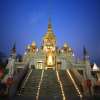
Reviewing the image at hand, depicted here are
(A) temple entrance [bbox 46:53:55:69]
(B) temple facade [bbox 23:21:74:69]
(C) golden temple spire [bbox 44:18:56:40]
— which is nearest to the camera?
(A) temple entrance [bbox 46:53:55:69]

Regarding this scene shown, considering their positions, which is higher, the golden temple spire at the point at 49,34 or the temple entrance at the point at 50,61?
the golden temple spire at the point at 49,34

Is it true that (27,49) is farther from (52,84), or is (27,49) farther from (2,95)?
(2,95)

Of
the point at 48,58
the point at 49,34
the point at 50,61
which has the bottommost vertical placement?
the point at 50,61

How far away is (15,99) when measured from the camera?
576 inches

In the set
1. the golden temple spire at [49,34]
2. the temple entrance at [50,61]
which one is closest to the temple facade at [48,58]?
the temple entrance at [50,61]

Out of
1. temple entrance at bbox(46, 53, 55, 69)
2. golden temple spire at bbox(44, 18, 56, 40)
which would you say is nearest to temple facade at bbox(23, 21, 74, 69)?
temple entrance at bbox(46, 53, 55, 69)

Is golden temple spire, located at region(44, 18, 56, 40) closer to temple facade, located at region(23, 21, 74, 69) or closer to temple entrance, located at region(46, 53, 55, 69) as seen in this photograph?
temple facade, located at region(23, 21, 74, 69)

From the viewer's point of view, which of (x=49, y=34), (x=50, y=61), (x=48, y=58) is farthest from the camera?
(x=49, y=34)

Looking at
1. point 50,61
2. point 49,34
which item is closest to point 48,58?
point 50,61

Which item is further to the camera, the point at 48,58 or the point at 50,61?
the point at 48,58

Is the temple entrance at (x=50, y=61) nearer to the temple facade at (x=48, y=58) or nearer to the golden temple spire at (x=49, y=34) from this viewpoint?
the temple facade at (x=48, y=58)

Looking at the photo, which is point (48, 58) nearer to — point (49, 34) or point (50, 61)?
point (50, 61)

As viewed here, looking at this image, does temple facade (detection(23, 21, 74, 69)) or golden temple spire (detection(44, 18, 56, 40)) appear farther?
golden temple spire (detection(44, 18, 56, 40))

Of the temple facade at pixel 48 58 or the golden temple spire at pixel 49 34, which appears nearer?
the temple facade at pixel 48 58
